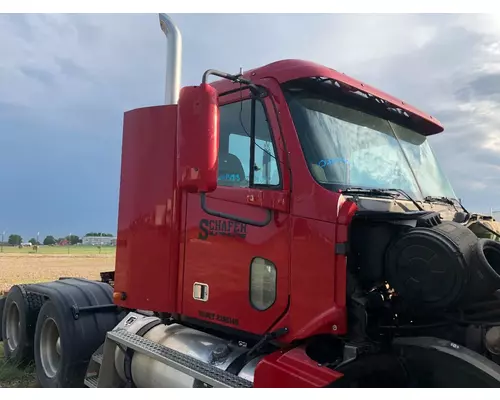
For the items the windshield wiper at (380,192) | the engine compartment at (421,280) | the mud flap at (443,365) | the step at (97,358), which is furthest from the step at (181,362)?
the windshield wiper at (380,192)

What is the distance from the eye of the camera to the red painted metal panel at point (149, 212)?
12.8 feet

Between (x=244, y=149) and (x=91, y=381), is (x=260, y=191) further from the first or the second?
(x=91, y=381)

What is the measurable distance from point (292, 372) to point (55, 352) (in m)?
3.45

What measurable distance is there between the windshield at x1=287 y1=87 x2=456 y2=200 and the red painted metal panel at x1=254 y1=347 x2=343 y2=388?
1.13 metres

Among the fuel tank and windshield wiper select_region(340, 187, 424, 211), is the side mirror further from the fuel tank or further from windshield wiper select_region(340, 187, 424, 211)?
the fuel tank

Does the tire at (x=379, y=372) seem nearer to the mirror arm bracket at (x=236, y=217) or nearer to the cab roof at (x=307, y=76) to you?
the mirror arm bracket at (x=236, y=217)

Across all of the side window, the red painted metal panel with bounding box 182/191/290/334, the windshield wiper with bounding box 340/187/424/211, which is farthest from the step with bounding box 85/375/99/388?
the windshield wiper with bounding box 340/187/424/211

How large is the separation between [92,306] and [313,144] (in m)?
3.14

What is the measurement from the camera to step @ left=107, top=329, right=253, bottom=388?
3158 millimetres

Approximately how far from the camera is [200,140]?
291cm

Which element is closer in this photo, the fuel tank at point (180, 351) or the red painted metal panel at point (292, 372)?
the red painted metal panel at point (292, 372)

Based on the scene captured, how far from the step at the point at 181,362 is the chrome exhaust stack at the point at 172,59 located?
212 cm

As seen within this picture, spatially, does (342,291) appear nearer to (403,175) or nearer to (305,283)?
(305,283)

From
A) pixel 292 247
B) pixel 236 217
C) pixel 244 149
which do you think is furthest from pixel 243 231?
pixel 244 149
